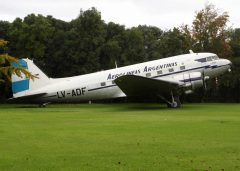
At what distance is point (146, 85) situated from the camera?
31156 mm

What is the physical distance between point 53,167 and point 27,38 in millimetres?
41224

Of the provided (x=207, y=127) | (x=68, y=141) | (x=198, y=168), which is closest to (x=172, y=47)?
(x=207, y=127)

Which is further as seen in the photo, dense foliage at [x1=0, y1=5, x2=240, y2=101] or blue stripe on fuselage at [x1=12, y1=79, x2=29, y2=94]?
dense foliage at [x1=0, y1=5, x2=240, y2=101]

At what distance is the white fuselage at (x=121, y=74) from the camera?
33.1 metres

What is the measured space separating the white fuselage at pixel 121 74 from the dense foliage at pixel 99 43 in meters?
12.9

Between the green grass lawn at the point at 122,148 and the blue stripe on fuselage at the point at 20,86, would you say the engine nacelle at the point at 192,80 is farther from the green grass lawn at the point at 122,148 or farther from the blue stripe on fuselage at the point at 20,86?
the green grass lawn at the point at 122,148

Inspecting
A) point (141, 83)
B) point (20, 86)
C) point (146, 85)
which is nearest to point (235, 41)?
point (146, 85)

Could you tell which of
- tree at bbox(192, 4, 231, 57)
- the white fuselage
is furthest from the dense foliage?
the white fuselage

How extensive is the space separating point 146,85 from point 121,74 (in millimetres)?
3794

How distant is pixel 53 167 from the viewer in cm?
895

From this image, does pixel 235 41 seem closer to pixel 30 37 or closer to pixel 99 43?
pixel 99 43

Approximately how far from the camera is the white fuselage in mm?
33062

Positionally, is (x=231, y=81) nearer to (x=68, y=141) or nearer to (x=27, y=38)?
(x=27, y=38)

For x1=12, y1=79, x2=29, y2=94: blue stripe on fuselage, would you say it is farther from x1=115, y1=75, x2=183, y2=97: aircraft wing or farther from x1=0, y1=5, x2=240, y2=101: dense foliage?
x1=0, y1=5, x2=240, y2=101: dense foliage
